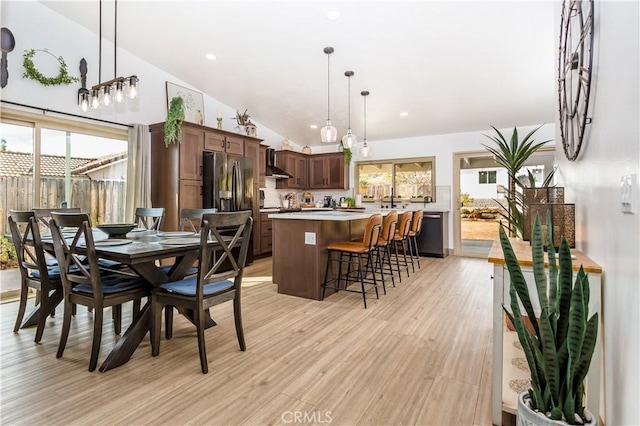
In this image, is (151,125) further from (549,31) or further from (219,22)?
(549,31)

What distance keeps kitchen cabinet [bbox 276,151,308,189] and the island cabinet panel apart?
339 cm

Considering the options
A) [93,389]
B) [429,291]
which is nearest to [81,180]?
[93,389]

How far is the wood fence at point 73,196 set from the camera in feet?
12.3

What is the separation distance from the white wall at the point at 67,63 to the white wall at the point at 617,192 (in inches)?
199

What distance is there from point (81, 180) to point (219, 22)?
2.73 m

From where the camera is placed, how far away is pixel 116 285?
2293 mm

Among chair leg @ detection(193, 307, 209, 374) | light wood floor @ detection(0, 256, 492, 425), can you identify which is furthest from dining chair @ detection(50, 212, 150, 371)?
chair leg @ detection(193, 307, 209, 374)

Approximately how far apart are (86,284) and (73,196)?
8.75 ft

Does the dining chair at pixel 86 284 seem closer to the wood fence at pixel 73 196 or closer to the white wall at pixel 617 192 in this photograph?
the wood fence at pixel 73 196

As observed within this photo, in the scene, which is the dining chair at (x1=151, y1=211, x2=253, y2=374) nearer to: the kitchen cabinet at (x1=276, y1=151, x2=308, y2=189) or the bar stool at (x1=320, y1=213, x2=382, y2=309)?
the bar stool at (x1=320, y1=213, x2=382, y2=309)

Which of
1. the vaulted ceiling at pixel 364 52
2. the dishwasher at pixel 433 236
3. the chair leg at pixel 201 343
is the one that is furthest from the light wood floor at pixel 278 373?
the dishwasher at pixel 433 236

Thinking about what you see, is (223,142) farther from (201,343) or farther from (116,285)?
(201,343)

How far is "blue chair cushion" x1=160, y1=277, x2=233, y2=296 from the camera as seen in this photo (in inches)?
85.5

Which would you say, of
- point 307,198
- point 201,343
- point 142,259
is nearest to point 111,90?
point 142,259
